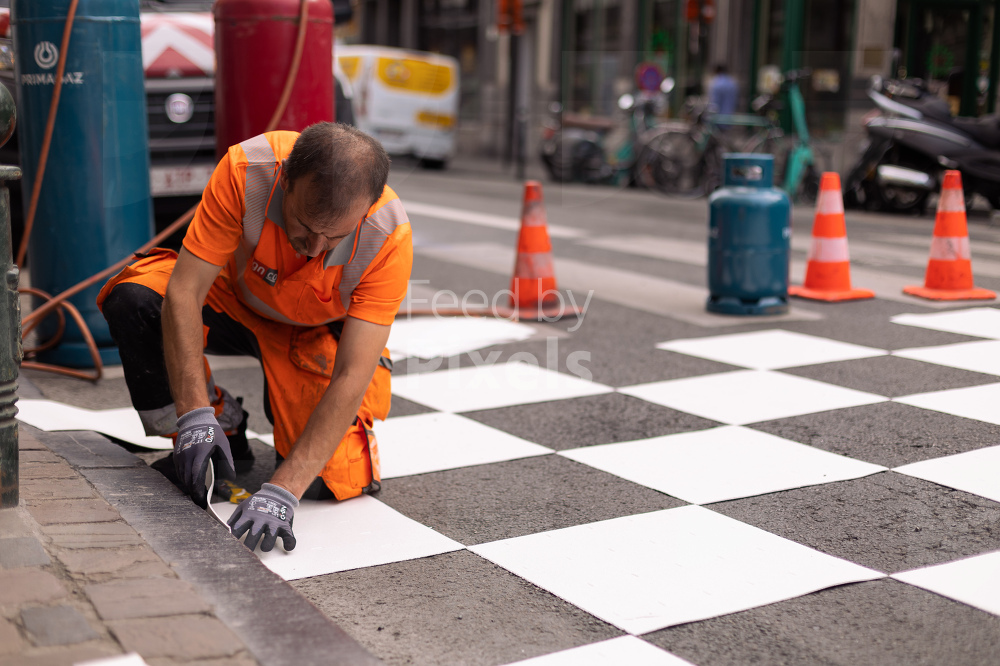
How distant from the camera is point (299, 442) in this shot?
2447mm

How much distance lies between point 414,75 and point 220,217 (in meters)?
16.1

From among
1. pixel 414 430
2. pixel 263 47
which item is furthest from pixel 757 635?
pixel 263 47

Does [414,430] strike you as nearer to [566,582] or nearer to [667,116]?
[566,582]

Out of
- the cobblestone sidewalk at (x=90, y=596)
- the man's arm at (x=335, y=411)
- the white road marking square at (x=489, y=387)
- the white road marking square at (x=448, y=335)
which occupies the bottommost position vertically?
the white road marking square at (x=448, y=335)

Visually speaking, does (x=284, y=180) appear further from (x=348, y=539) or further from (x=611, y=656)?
(x=611, y=656)

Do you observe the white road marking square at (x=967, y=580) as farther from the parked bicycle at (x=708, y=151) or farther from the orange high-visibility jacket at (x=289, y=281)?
the parked bicycle at (x=708, y=151)

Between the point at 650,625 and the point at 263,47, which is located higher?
the point at 263,47

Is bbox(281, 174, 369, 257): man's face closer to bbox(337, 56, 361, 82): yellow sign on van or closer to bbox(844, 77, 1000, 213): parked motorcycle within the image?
bbox(844, 77, 1000, 213): parked motorcycle

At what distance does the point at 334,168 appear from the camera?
2205 millimetres

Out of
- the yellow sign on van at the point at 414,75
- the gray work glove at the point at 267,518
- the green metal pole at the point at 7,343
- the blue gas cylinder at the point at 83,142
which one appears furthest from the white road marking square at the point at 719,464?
the yellow sign on van at the point at 414,75

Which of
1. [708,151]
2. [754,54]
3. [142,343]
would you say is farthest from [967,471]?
[754,54]

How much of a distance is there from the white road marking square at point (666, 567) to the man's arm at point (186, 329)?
2.42ft

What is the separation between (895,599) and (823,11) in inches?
569

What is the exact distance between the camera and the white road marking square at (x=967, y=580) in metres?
2.12
